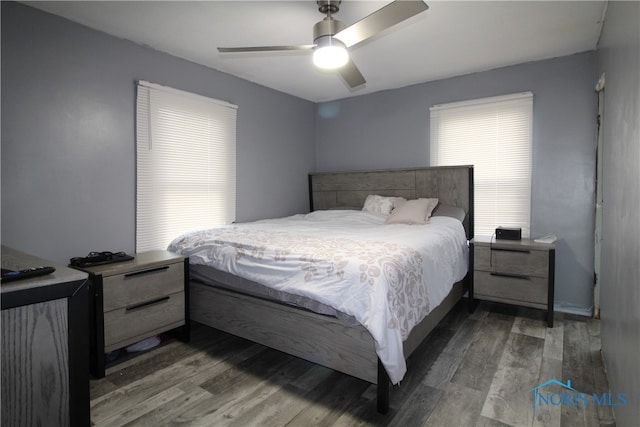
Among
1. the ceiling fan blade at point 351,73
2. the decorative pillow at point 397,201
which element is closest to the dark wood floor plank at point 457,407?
the decorative pillow at point 397,201

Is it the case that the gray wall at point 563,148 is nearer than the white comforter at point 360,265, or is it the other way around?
the white comforter at point 360,265

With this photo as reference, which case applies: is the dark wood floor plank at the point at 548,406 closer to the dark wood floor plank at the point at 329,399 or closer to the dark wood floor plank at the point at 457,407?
the dark wood floor plank at the point at 457,407

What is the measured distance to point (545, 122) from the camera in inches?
121

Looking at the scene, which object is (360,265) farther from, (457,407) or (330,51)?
(330,51)

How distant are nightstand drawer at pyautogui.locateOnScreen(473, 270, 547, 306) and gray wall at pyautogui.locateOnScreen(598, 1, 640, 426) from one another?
2.29 ft

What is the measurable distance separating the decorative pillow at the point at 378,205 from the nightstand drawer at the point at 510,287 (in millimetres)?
1043

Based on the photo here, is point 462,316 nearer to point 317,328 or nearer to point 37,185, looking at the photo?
point 317,328

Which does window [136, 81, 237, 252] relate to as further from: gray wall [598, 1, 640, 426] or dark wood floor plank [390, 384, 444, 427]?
gray wall [598, 1, 640, 426]

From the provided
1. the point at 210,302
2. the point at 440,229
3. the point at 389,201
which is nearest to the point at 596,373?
the point at 440,229

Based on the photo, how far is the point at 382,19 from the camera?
1735 millimetres

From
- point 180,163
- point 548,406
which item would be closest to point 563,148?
point 548,406

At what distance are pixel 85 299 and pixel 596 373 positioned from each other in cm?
263

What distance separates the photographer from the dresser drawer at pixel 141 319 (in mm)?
2035

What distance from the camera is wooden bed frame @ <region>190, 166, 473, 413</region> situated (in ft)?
5.59
